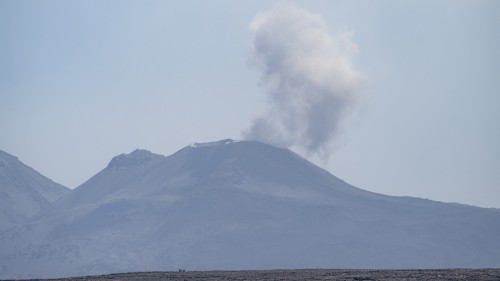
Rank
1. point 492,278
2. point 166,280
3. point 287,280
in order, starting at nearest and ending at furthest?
1. point 492,278
2. point 287,280
3. point 166,280

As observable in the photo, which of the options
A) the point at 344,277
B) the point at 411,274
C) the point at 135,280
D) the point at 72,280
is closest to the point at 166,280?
the point at 135,280

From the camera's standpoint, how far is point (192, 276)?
67.1 meters

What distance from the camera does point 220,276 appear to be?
2603 inches

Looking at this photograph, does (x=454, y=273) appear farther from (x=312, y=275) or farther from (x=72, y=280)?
(x=72, y=280)

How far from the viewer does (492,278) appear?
2167 inches

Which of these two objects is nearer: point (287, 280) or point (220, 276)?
point (287, 280)

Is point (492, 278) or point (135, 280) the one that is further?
point (135, 280)

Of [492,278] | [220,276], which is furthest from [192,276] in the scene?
[492,278]

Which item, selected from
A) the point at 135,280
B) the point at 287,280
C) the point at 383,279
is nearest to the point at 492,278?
the point at 383,279

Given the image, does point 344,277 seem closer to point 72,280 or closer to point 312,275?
point 312,275

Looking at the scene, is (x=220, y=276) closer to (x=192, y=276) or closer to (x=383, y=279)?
(x=192, y=276)

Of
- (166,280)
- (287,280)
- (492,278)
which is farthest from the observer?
(166,280)

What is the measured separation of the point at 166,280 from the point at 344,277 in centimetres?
1182

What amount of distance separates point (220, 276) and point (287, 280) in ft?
26.9
